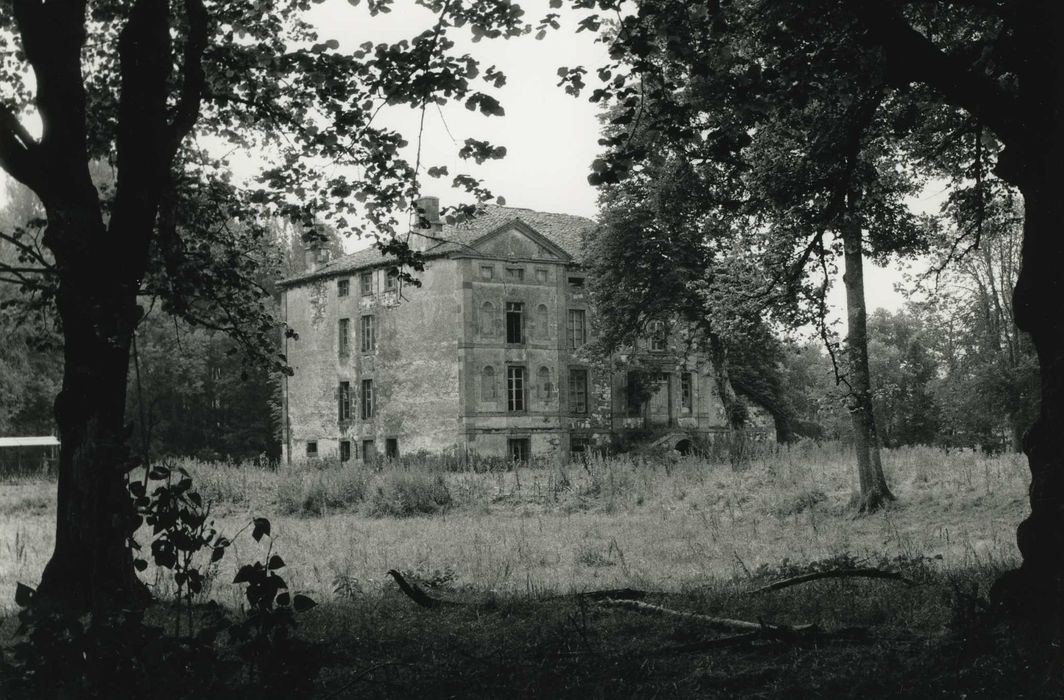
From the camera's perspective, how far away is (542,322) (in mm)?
44000

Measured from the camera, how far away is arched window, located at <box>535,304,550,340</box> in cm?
4384

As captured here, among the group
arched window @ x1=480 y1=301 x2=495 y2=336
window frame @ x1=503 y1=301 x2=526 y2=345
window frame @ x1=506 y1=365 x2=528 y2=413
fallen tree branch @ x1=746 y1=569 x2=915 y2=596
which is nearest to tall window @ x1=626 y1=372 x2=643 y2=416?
window frame @ x1=506 y1=365 x2=528 y2=413

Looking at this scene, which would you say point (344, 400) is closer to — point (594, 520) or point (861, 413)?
point (594, 520)

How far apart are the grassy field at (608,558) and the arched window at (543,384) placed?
16.1m

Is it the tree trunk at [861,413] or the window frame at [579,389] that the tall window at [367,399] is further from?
the tree trunk at [861,413]

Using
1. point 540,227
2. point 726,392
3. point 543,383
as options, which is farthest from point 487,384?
point 726,392

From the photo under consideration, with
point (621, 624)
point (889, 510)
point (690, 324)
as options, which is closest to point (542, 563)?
point (621, 624)

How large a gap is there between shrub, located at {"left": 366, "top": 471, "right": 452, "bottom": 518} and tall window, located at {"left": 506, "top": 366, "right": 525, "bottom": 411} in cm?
1863

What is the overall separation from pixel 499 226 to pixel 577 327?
642cm

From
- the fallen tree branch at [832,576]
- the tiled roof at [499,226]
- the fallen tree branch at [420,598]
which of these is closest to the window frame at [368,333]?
the tiled roof at [499,226]

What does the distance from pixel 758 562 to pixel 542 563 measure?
3095 millimetres

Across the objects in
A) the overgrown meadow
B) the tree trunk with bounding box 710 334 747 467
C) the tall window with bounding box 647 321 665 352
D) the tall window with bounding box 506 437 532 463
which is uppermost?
the tall window with bounding box 647 321 665 352

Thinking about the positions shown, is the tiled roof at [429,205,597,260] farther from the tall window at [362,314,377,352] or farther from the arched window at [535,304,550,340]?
the tall window at [362,314,377,352]

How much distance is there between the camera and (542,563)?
1398 cm
